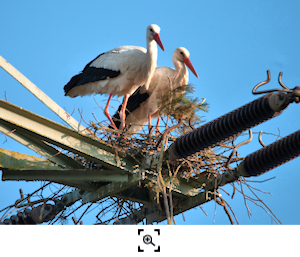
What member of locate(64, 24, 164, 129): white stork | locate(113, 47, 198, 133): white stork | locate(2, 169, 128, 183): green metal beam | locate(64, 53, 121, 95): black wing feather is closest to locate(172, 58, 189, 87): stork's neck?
locate(113, 47, 198, 133): white stork

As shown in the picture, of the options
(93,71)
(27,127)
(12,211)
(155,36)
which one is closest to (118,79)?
(93,71)

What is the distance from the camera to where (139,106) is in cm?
816

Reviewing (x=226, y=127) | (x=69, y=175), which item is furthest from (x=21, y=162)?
(x=226, y=127)

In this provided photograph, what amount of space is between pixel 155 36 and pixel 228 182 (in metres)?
3.29

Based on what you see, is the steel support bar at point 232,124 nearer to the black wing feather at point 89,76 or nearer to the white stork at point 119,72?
the white stork at point 119,72

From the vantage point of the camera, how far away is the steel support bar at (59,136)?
169 inches

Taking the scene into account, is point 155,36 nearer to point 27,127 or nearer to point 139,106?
point 139,106

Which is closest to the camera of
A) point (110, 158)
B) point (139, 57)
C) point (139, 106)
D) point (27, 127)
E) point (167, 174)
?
point (27, 127)

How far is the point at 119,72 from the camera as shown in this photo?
7.34m

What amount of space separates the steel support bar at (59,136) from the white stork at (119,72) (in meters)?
2.03

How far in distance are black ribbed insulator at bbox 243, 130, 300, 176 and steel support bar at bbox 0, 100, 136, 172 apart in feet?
4.79

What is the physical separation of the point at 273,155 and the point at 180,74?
3734 millimetres

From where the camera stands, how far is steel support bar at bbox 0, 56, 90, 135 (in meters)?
4.81
